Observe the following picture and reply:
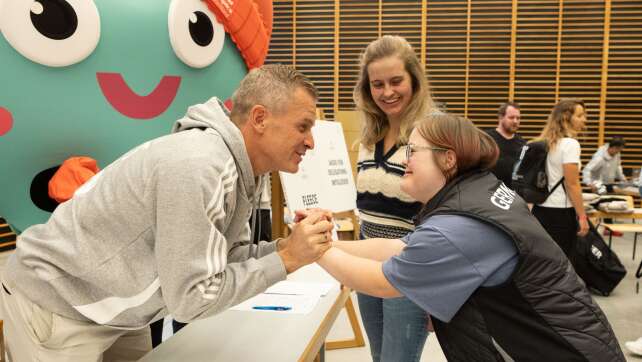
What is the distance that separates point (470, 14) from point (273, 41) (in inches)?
121

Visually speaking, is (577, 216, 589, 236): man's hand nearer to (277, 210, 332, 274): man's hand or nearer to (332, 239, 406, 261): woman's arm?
(332, 239, 406, 261): woman's arm

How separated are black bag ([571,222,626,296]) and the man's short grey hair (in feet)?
12.6

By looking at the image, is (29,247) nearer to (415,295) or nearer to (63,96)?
(63,96)

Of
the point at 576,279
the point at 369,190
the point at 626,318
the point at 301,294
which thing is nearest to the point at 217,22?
the point at 369,190

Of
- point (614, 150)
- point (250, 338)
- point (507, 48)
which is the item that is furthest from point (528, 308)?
point (507, 48)

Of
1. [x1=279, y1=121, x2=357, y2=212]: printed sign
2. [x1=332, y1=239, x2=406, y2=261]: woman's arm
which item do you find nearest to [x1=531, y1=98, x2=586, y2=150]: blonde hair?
[x1=279, y1=121, x2=357, y2=212]: printed sign

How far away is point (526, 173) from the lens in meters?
4.06

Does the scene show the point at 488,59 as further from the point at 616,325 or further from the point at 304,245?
the point at 304,245

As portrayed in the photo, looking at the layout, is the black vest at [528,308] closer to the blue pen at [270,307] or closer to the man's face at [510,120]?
the blue pen at [270,307]

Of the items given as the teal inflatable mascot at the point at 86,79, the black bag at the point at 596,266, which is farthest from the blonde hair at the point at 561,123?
the teal inflatable mascot at the point at 86,79

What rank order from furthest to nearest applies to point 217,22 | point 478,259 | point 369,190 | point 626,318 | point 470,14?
1. point 470,14
2. point 626,318
3. point 217,22
4. point 369,190
5. point 478,259

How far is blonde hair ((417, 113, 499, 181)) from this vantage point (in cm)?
141

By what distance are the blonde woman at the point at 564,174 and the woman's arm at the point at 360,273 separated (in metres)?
3.00

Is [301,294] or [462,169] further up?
[462,169]
